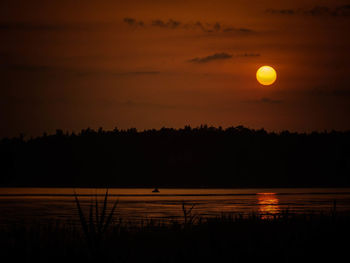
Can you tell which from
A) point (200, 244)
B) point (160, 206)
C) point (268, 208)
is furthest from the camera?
point (160, 206)

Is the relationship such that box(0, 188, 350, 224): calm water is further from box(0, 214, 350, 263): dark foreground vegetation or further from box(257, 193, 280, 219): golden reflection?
box(0, 214, 350, 263): dark foreground vegetation

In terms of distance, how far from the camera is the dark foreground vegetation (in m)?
19.3

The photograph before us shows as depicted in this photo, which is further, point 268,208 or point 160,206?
point 160,206

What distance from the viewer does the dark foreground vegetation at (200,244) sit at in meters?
19.3

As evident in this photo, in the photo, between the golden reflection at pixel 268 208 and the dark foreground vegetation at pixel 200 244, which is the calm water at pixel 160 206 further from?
the dark foreground vegetation at pixel 200 244

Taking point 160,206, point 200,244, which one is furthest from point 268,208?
point 200,244

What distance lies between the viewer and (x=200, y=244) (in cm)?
2189

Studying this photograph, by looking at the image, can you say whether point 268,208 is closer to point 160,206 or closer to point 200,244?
point 160,206

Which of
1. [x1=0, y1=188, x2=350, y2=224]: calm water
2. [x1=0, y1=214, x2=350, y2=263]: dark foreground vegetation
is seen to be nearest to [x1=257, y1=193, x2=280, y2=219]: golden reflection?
[x1=0, y1=188, x2=350, y2=224]: calm water

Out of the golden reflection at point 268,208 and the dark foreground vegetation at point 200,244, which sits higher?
the golden reflection at point 268,208

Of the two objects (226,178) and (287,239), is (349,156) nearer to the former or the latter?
(226,178)

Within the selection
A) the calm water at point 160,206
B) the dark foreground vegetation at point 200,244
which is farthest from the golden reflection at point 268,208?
the dark foreground vegetation at point 200,244

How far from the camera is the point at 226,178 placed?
197 meters

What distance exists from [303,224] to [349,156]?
17459 cm
